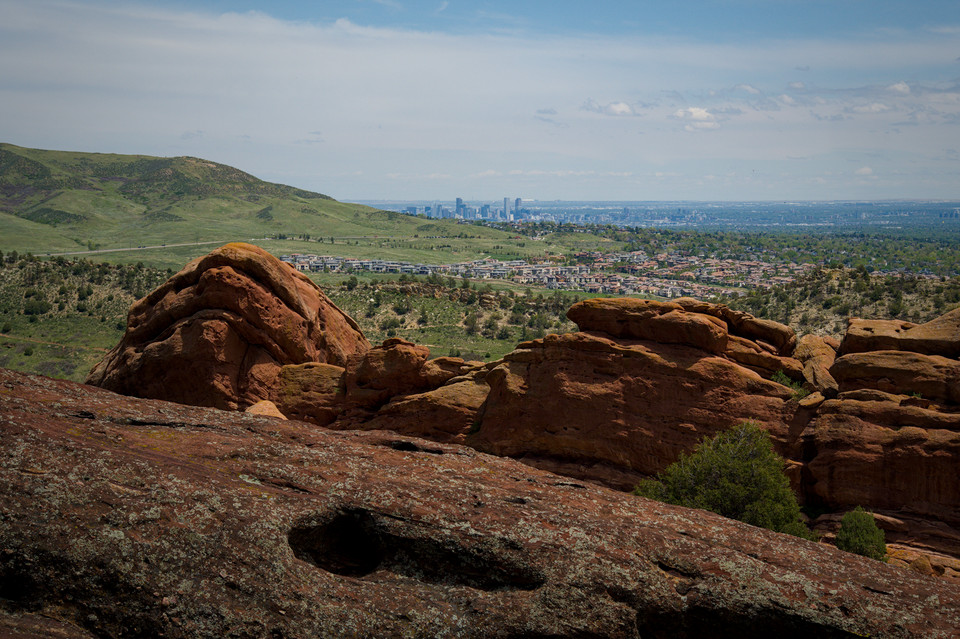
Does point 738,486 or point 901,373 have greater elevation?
point 901,373

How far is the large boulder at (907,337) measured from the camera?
27109 millimetres

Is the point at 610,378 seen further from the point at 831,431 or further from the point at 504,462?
the point at 504,462

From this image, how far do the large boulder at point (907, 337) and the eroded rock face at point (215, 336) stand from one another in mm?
25834

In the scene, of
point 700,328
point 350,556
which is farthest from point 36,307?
point 350,556

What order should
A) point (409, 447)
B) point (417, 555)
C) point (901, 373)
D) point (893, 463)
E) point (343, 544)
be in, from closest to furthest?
point (417, 555), point (343, 544), point (409, 447), point (893, 463), point (901, 373)

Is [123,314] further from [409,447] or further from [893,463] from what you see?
[893,463]

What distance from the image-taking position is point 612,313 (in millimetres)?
30734

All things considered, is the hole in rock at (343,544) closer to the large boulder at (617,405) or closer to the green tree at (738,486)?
the green tree at (738,486)

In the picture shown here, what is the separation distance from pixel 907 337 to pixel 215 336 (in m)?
29.6

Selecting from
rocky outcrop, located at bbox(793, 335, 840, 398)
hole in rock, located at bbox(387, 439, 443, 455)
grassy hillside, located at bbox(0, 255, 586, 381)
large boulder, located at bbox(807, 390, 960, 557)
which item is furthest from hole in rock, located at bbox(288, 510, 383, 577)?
grassy hillside, located at bbox(0, 255, 586, 381)

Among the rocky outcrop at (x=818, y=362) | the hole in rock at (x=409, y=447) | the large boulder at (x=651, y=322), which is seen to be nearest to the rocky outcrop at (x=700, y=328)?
the large boulder at (x=651, y=322)

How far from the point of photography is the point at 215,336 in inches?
1225

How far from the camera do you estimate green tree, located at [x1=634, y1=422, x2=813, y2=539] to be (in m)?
23.0

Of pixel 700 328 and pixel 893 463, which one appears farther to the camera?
pixel 700 328
